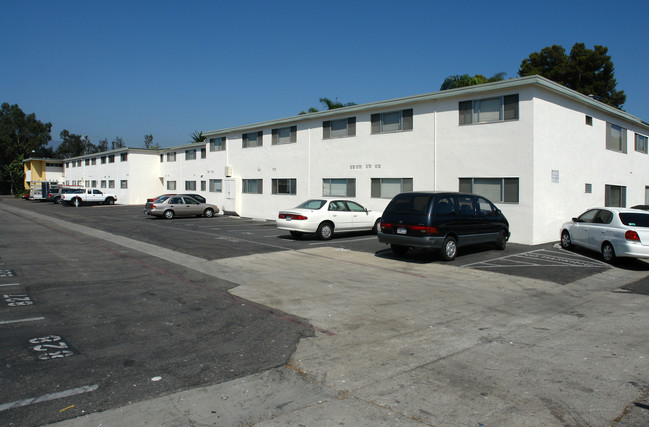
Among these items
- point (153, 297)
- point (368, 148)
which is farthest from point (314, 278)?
point (368, 148)

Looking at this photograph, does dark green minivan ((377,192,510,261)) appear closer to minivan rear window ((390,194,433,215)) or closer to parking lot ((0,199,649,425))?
minivan rear window ((390,194,433,215))

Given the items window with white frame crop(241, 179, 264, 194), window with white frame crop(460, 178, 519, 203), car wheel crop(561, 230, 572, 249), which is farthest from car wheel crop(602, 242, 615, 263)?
window with white frame crop(241, 179, 264, 194)

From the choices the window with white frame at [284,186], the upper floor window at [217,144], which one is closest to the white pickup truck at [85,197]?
the upper floor window at [217,144]

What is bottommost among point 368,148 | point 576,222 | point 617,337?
point 617,337

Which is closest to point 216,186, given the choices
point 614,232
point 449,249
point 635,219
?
point 449,249

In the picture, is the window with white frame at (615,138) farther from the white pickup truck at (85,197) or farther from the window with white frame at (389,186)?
the white pickup truck at (85,197)

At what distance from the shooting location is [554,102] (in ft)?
53.8

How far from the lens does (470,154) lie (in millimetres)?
17094

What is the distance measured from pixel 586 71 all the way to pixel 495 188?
93.9 ft

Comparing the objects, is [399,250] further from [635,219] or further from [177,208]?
[177,208]

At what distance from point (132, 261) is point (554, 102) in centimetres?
1512

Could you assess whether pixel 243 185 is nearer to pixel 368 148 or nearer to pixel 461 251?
pixel 368 148

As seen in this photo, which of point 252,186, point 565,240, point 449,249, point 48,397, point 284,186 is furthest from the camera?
point 252,186

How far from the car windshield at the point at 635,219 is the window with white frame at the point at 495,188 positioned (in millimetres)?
4207
